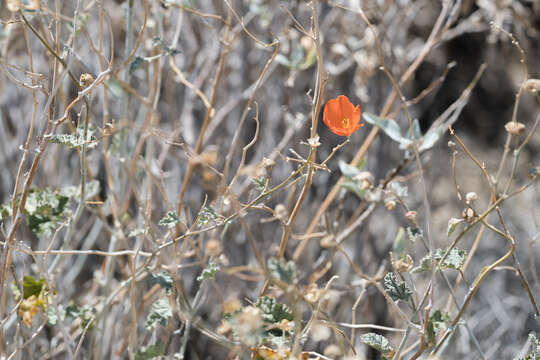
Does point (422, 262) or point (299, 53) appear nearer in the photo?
point (422, 262)

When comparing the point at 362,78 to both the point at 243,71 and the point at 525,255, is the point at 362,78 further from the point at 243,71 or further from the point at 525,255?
the point at 525,255

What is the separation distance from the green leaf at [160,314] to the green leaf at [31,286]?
18cm

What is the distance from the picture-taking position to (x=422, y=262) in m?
0.63

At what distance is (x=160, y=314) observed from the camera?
70cm

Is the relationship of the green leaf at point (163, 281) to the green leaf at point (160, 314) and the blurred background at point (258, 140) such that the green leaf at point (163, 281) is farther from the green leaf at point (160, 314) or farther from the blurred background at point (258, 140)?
the blurred background at point (258, 140)

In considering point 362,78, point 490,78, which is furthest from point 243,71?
point 490,78

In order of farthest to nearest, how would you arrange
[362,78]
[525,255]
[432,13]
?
[432,13], [525,255], [362,78]

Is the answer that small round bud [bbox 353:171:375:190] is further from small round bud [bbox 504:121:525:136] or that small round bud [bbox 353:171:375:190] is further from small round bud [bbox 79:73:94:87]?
small round bud [bbox 79:73:94:87]

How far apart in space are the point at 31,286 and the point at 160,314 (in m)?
0.20

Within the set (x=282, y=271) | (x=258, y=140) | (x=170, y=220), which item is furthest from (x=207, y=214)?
(x=258, y=140)

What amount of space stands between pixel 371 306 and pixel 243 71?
2.50ft

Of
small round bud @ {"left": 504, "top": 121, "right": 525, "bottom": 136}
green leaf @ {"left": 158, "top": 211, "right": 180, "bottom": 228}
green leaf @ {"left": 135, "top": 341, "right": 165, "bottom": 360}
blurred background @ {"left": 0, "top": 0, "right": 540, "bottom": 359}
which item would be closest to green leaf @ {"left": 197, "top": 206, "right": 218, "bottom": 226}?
green leaf @ {"left": 158, "top": 211, "right": 180, "bottom": 228}

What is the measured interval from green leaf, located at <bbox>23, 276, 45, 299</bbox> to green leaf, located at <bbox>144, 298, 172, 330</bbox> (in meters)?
0.18

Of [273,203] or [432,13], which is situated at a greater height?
[432,13]
